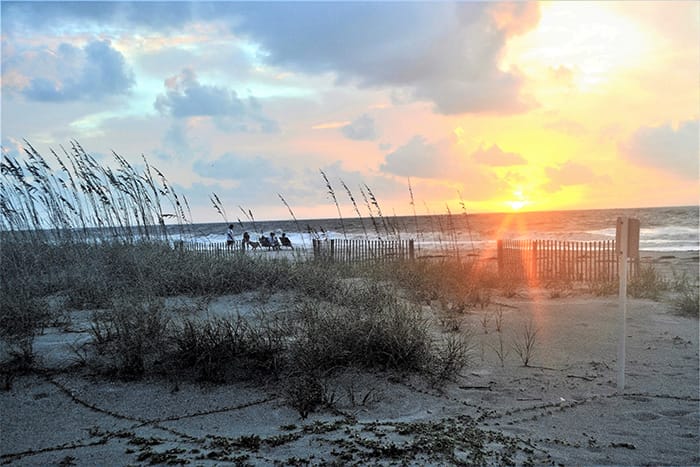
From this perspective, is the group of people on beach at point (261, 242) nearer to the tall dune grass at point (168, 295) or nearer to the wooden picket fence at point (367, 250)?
the wooden picket fence at point (367, 250)

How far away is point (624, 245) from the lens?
17.4ft

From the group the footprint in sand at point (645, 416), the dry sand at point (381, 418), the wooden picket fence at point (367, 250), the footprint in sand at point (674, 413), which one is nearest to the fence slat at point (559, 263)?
the wooden picket fence at point (367, 250)

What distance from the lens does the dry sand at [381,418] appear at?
3.78 meters

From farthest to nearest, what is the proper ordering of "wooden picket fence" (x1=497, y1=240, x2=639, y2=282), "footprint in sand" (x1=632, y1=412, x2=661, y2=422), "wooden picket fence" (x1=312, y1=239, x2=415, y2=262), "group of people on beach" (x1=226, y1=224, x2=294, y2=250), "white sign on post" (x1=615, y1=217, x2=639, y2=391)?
"group of people on beach" (x1=226, y1=224, x2=294, y2=250)
"wooden picket fence" (x1=312, y1=239, x2=415, y2=262)
"wooden picket fence" (x1=497, y1=240, x2=639, y2=282)
"white sign on post" (x1=615, y1=217, x2=639, y2=391)
"footprint in sand" (x1=632, y1=412, x2=661, y2=422)

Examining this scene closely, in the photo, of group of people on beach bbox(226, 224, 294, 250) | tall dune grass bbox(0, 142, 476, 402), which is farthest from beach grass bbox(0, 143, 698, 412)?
group of people on beach bbox(226, 224, 294, 250)

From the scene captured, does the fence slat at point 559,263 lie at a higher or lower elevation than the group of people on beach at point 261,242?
lower

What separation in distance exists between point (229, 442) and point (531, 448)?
2.21 m

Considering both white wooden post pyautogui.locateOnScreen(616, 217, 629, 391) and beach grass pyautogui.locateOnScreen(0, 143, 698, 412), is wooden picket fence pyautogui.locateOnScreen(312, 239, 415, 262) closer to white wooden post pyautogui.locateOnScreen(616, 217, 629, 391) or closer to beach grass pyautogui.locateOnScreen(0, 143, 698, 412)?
beach grass pyautogui.locateOnScreen(0, 143, 698, 412)

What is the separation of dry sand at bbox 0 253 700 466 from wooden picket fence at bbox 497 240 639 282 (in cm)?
743

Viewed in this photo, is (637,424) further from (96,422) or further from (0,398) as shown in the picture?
(0,398)

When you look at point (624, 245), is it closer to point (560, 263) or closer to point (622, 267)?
point (622, 267)

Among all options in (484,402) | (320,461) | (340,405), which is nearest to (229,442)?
(320,461)

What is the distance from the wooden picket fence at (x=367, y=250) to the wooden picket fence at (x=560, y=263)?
271 cm

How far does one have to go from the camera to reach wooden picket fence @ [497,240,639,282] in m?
14.1
